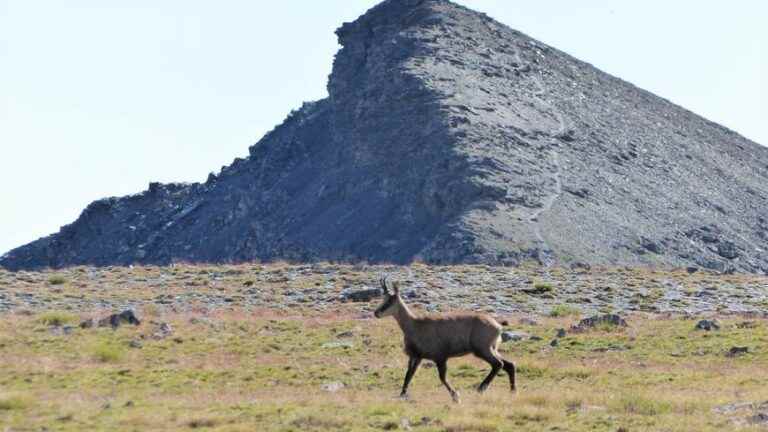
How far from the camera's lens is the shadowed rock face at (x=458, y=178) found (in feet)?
338

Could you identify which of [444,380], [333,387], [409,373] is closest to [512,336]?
[333,387]

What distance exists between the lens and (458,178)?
109188 millimetres

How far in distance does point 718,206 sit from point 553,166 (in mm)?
16643

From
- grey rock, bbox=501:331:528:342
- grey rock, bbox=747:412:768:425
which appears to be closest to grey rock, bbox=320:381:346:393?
grey rock, bbox=501:331:528:342

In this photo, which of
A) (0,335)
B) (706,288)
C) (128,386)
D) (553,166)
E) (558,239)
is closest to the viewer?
(128,386)

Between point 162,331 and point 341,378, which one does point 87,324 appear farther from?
point 341,378

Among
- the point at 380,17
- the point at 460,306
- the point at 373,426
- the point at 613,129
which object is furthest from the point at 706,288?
the point at 380,17

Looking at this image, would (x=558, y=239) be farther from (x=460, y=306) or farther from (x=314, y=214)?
(x=460, y=306)

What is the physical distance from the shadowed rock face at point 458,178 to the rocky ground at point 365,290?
2625cm

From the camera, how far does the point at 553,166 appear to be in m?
115

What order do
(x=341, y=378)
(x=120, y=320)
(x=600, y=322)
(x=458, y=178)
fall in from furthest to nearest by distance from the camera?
(x=458, y=178) → (x=120, y=320) → (x=600, y=322) → (x=341, y=378)

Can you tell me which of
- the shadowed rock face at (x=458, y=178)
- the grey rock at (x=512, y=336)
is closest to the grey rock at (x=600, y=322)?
the grey rock at (x=512, y=336)

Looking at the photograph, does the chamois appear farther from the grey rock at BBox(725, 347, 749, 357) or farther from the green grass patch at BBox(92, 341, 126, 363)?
the green grass patch at BBox(92, 341, 126, 363)

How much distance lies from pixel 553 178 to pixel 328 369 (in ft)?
267
